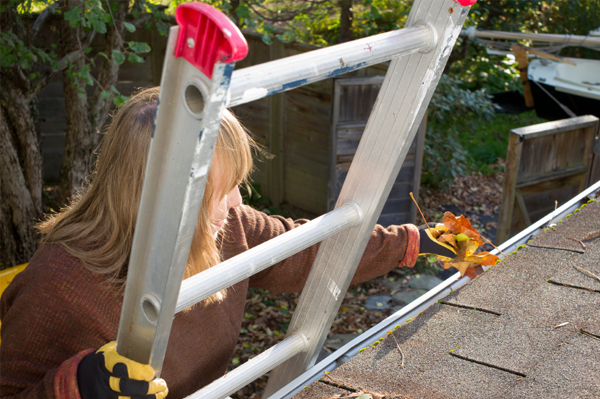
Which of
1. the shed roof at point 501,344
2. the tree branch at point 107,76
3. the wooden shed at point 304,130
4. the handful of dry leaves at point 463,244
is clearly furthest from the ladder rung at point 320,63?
the wooden shed at point 304,130

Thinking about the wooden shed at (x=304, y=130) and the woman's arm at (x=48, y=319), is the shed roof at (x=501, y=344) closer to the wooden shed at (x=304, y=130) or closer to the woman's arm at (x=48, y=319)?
the woman's arm at (x=48, y=319)

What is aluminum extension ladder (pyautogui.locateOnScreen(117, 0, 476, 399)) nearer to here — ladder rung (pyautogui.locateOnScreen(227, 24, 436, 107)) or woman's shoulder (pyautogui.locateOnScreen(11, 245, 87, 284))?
ladder rung (pyautogui.locateOnScreen(227, 24, 436, 107))

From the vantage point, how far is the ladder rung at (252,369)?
1077mm

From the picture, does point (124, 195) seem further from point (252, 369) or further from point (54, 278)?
point (252, 369)

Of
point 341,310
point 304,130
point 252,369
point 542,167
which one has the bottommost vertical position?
point 341,310

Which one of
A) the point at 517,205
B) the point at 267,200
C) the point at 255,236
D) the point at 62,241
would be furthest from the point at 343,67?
the point at 267,200

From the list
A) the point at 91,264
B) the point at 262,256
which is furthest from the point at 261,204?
the point at 262,256

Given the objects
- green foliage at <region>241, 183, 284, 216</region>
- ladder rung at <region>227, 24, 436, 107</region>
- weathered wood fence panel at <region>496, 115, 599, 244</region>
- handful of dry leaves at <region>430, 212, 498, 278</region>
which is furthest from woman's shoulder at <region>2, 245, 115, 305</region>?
green foliage at <region>241, 183, 284, 216</region>

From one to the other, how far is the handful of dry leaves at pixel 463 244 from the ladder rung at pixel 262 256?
1.81ft

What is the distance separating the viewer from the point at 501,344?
1174 mm

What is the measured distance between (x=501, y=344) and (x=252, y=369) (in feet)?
1.78

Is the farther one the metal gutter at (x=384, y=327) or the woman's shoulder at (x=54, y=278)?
the woman's shoulder at (x=54, y=278)

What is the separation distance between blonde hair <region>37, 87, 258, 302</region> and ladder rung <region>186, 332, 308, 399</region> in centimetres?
31

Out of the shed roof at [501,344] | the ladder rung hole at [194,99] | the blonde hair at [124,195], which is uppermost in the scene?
the ladder rung hole at [194,99]
